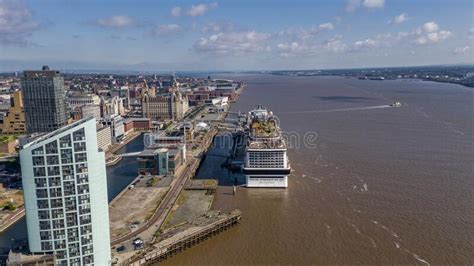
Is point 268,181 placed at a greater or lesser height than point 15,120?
lesser

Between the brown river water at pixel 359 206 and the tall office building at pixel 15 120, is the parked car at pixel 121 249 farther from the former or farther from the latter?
the tall office building at pixel 15 120

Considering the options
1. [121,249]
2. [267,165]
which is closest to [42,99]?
[267,165]

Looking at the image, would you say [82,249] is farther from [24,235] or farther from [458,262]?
[458,262]

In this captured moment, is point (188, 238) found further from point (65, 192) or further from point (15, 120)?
point (15, 120)

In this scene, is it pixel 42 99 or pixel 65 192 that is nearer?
pixel 65 192

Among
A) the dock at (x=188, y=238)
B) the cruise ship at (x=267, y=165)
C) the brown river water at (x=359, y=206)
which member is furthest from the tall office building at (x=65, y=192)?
the cruise ship at (x=267, y=165)

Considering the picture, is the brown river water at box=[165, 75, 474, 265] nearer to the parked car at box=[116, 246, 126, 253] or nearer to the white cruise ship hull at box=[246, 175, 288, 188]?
the white cruise ship hull at box=[246, 175, 288, 188]
